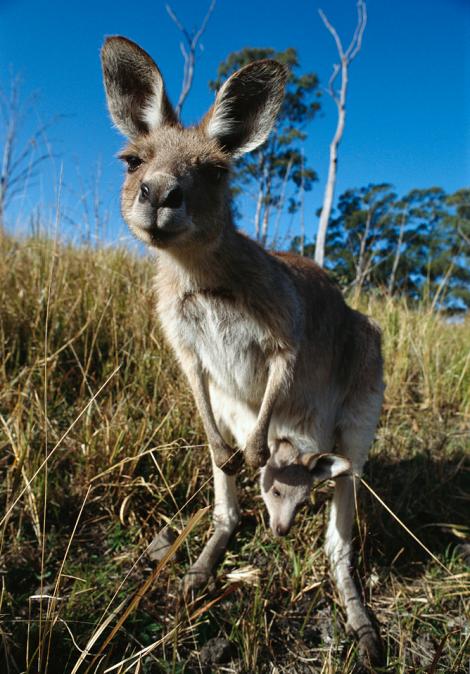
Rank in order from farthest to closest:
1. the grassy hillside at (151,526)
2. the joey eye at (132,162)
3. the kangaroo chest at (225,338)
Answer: the kangaroo chest at (225,338), the joey eye at (132,162), the grassy hillside at (151,526)

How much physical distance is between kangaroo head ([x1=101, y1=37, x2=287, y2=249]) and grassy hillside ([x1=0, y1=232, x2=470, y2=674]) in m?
0.51

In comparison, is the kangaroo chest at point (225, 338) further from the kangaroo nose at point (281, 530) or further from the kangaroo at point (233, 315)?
the kangaroo nose at point (281, 530)

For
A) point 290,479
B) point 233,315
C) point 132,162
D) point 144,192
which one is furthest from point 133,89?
point 290,479

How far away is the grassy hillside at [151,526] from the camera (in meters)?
1.80

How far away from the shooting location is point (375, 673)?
5.98 ft

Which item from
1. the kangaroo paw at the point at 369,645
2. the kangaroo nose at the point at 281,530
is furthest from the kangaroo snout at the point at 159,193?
the kangaroo paw at the point at 369,645

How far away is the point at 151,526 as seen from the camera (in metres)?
2.38

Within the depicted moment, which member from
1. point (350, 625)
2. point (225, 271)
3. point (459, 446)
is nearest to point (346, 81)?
point (459, 446)

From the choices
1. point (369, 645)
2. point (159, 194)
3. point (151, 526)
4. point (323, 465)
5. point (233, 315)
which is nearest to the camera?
point (159, 194)

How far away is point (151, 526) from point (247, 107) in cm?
207

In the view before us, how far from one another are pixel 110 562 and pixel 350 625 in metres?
1.11

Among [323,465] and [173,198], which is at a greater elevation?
[173,198]

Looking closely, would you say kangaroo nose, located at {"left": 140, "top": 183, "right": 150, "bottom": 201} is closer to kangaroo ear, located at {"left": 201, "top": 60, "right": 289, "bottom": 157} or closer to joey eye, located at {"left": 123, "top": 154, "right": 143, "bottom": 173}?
joey eye, located at {"left": 123, "top": 154, "right": 143, "bottom": 173}

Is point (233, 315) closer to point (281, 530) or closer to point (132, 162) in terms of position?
point (132, 162)
